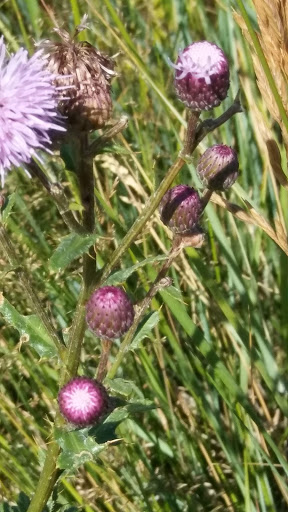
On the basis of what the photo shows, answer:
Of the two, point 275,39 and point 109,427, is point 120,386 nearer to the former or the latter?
point 109,427

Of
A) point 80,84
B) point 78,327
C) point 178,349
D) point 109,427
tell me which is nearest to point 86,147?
point 80,84

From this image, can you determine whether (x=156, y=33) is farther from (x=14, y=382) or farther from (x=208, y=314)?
(x=14, y=382)

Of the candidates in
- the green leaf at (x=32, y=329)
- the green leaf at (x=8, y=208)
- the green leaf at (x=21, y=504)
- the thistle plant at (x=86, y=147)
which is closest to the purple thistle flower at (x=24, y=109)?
the thistle plant at (x=86, y=147)

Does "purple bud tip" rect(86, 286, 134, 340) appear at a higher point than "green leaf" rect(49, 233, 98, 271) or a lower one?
lower

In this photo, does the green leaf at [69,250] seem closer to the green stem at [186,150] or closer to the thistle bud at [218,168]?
the green stem at [186,150]

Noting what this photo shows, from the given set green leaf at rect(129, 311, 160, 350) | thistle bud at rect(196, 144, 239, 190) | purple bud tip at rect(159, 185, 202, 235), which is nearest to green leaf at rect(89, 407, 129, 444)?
green leaf at rect(129, 311, 160, 350)

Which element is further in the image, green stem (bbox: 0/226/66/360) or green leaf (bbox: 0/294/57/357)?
Result: green leaf (bbox: 0/294/57/357)

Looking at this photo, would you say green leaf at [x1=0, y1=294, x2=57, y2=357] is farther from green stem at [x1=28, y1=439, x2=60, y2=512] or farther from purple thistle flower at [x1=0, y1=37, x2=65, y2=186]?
purple thistle flower at [x1=0, y1=37, x2=65, y2=186]
